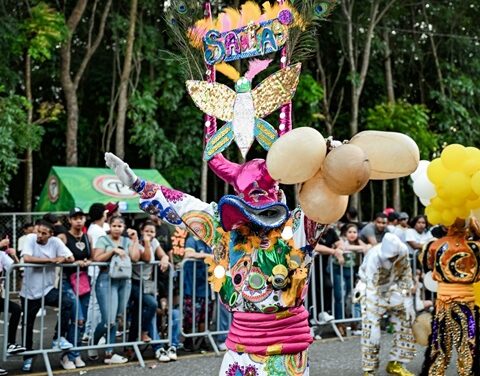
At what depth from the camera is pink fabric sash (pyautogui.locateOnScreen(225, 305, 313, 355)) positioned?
3762 mm

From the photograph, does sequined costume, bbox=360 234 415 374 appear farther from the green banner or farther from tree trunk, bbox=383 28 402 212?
tree trunk, bbox=383 28 402 212

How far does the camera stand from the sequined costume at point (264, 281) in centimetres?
377

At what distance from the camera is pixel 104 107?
56.9 feet

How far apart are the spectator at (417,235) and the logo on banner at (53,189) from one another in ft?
22.4

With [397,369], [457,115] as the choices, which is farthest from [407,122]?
[397,369]

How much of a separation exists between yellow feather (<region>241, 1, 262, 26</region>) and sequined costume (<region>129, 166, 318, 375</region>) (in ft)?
2.87

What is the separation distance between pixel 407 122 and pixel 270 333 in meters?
13.3

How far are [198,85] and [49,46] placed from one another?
969cm

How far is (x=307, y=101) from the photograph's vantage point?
1611 centimetres

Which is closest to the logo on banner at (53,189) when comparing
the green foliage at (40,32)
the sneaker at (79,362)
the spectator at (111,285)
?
the green foliage at (40,32)

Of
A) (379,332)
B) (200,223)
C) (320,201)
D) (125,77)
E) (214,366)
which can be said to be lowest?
(214,366)

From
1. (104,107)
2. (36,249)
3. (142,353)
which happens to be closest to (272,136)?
(36,249)

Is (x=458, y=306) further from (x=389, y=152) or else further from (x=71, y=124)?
(x=71, y=124)

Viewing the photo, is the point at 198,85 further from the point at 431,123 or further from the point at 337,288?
the point at 431,123
